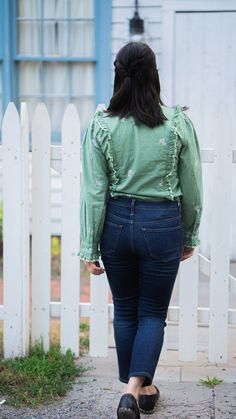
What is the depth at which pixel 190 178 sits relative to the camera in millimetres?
3449

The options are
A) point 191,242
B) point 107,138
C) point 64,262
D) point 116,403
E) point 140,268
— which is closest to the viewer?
point 107,138

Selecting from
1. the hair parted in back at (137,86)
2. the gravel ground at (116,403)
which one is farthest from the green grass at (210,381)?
the hair parted in back at (137,86)

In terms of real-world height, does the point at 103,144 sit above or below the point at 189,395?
above

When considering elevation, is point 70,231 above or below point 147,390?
above

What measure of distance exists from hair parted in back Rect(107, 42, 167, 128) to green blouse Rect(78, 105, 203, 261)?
4cm

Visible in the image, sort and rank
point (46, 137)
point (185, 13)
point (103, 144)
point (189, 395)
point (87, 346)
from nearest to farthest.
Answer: point (103, 144), point (189, 395), point (46, 137), point (87, 346), point (185, 13)

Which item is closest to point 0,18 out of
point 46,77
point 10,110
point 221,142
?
point 46,77

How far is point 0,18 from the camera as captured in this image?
757 cm

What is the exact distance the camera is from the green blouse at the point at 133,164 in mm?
3318

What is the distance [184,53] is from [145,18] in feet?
1.79

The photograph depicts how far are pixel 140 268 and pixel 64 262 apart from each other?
3.46ft

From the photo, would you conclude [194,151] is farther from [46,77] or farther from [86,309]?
[46,77]

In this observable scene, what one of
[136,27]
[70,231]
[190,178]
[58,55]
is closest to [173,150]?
[190,178]

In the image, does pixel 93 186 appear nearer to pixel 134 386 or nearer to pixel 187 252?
pixel 187 252
